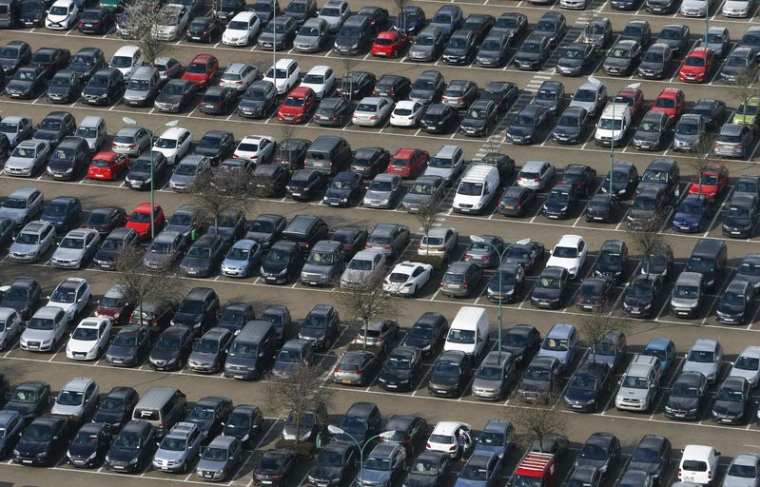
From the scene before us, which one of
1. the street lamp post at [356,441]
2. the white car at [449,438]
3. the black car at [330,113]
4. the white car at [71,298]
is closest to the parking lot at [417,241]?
the black car at [330,113]

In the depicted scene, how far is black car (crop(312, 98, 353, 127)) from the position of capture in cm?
14538

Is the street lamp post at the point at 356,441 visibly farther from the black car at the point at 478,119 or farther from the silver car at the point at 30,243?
the black car at the point at 478,119

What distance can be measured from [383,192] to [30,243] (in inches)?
747

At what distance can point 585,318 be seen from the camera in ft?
409

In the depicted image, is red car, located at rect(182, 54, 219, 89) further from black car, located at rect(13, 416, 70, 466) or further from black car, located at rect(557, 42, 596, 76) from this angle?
black car, located at rect(13, 416, 70, 466)

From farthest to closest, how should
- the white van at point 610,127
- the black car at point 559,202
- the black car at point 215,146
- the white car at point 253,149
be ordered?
1. the white van at point 610,127
2. the black car at point 215,146
3. the white car at point 253,149
4. the black car at point 559,202

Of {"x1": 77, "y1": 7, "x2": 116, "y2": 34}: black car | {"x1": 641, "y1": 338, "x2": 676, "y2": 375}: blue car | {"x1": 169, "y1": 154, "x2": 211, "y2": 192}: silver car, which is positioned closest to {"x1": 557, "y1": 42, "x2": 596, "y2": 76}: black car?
{"x1": 169, "y1": 154, "x2": 211, "y2": 192}: silver car

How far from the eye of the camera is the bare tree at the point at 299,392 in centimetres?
11575

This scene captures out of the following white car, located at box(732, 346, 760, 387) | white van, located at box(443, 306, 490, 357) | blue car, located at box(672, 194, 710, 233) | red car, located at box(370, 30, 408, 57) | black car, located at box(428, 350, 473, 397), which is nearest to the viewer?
white car, located at box(732, 346, 760, 387)

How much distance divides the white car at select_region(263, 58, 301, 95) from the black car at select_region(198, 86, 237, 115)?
2.72 meters

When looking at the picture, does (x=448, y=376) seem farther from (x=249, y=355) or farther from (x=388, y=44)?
(x=388, y=44)

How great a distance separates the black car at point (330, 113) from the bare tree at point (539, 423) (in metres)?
33.6

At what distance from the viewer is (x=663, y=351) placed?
12175 cm

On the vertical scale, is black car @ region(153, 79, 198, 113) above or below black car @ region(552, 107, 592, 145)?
below
